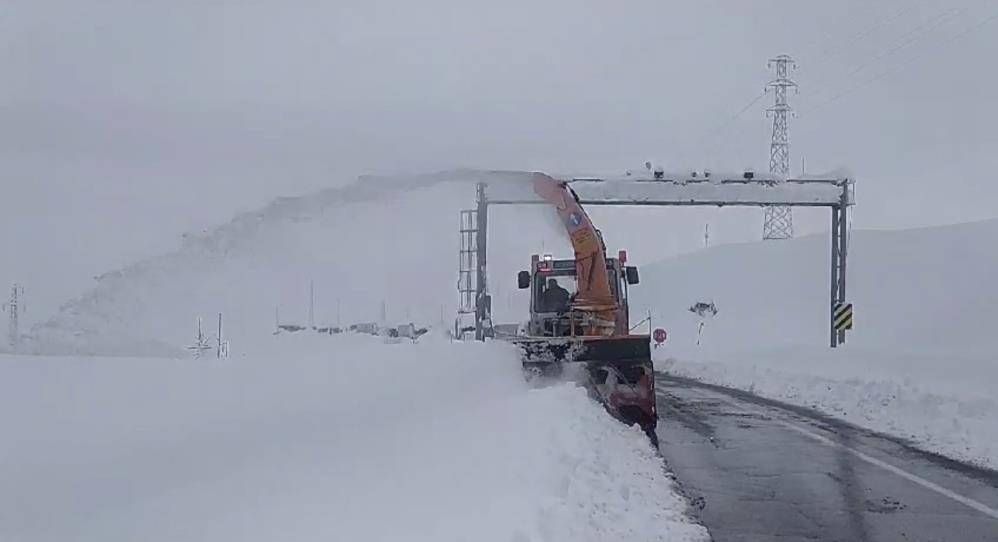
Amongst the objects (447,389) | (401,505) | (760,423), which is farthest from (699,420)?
(401,505)

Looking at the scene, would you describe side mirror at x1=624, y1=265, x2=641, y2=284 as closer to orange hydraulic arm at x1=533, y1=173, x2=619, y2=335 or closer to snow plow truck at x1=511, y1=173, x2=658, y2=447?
snow plow truck at x1=511, y1=173, x2=658, y2=447

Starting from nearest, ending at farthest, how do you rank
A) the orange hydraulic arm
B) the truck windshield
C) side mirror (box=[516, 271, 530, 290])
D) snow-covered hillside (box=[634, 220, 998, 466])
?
the orange hydraulic arm, snow-covered hillside (box=[634, 220, 998, 466]), the truck windshield, side mirror (box=[516, 271, 530, 290])

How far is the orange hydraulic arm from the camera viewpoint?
16656 mm

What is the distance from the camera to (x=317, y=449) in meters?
9.96

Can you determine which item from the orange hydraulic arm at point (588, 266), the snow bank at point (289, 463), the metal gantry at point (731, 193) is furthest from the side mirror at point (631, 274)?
the metal gantry at point (731, 193)

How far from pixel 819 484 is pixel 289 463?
5.30 m

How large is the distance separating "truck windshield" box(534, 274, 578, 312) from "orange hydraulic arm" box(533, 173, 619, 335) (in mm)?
1114

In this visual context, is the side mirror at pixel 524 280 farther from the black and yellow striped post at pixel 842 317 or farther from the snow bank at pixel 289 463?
the black and yellow striped post at pixel 842 317

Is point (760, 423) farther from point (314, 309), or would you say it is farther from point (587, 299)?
point (314, 309)

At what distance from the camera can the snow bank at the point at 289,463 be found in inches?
284

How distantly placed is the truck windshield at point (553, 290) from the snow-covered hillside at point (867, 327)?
513 cm

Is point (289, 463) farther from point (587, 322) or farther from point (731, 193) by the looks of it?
point (731, 193)

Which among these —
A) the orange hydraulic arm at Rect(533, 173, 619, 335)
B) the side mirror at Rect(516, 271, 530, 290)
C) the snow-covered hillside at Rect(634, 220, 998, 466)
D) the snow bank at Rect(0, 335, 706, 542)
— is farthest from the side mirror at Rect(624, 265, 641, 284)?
the snow bank at Rect(0, 335, 706, 542)

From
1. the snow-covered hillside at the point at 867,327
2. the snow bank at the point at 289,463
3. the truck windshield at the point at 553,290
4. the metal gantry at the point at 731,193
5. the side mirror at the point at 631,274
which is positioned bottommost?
the snow-covered hillside at the point at 867,327
